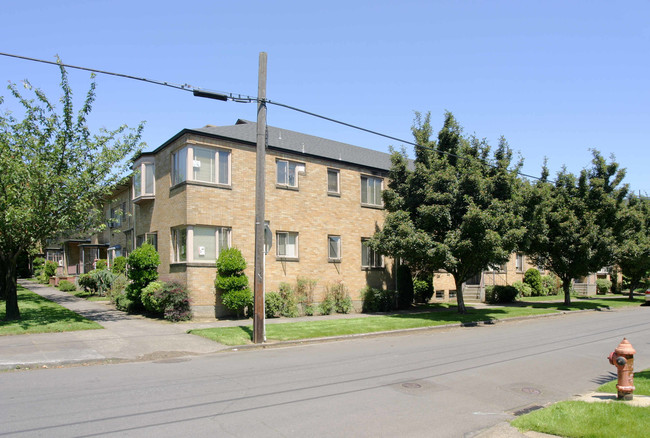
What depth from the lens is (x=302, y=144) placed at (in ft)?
72.0

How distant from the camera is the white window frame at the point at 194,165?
693 inches

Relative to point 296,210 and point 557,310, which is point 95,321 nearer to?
point 296,210

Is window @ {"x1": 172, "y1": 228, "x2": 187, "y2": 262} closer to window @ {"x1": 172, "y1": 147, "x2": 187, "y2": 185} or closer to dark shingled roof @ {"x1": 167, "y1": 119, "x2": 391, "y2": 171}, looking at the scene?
window @ {"x1": 172, "y1": 147, "x2": 187, "y2": 185}

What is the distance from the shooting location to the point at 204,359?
425 inches

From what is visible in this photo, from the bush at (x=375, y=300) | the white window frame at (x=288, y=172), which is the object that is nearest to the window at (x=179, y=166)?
the white window frame at (x=288, y=172)

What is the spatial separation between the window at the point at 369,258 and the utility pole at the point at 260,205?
10.1 metres

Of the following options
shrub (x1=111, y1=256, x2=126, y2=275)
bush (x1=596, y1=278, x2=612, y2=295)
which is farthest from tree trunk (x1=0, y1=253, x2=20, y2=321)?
bush (x1=596, y1=278, x2=612, y2=295)

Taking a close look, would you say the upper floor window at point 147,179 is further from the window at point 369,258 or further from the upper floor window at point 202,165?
the window at point 369,258

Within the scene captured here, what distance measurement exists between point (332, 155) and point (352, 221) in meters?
3.28

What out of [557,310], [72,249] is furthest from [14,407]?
[72,249]

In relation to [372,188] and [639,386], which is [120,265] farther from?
[639,386]

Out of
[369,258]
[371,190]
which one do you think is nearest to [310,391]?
[369,258]

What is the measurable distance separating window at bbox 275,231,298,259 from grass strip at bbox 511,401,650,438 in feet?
46.1

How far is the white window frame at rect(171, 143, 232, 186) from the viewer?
1761 cm
